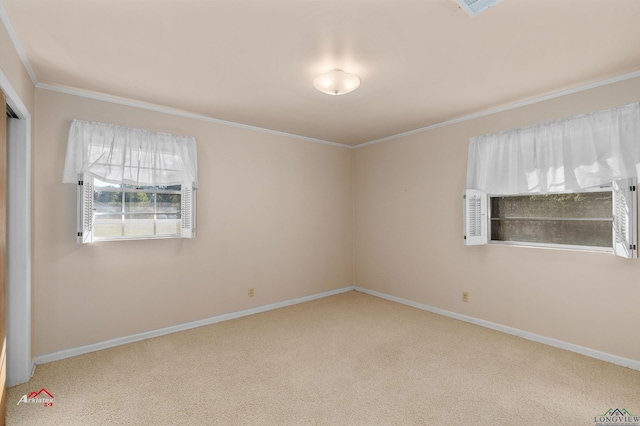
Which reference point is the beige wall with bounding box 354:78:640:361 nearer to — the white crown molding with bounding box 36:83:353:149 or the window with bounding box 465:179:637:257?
the window with bounding box 465:179:637:257

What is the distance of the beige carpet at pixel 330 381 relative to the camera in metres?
2.14

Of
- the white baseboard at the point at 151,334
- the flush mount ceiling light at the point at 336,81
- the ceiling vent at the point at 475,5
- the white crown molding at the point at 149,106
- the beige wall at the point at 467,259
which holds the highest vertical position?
the ceiling vent at the point at 475,5

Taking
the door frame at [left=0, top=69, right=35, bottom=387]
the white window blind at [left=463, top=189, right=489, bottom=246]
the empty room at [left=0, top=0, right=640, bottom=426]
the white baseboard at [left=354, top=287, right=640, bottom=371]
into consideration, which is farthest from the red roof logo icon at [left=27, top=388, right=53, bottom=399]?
the white window blind at [left=463, top=189, right=489, bottom=246]

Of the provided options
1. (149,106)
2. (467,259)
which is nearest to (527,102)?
(467,259)

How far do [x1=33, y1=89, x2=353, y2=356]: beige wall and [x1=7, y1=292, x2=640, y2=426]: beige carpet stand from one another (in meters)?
0.42

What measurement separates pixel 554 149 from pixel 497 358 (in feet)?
6.80

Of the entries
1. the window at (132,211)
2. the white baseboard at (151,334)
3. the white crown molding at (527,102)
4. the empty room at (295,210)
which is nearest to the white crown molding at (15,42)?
the empty room at (295,210)

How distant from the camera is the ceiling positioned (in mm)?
1890

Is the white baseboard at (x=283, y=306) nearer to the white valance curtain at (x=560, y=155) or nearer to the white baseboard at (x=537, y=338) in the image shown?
the white baseboard at (x=537, y=338)

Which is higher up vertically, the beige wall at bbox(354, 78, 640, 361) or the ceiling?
the ceiling

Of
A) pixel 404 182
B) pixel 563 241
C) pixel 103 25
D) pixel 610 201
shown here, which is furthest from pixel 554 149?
pixel 103 25

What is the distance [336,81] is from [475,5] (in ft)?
3.64

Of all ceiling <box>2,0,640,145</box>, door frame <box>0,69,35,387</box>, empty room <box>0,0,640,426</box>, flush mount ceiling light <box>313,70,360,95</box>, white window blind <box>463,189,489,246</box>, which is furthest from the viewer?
white window blind <box>463,189,489,246</box>

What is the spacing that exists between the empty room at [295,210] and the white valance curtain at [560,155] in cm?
2
